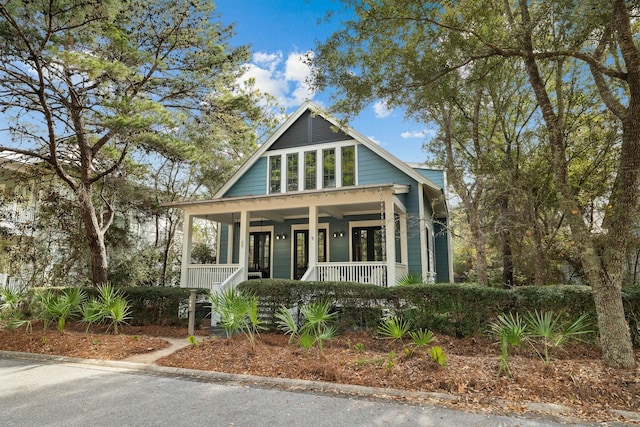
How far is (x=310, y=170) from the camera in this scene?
45.1 feet

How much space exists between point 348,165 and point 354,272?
4556 millimetres

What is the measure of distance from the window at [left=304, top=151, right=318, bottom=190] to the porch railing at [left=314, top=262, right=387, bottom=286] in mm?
4138

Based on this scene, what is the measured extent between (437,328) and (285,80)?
1610 centimetres

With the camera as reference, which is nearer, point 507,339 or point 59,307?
point 507,339

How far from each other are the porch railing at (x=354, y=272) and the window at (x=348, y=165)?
149 inches

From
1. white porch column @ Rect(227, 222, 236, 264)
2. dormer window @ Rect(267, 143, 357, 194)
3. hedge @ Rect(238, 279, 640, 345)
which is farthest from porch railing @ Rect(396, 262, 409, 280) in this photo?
white porch column @ Rect(227, 222, 236, 264)

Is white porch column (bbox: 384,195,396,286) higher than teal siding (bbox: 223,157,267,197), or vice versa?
teal siding (bbox: 223,157,267,197)

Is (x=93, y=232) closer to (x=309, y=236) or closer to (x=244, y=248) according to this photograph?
(x=244, y=248)

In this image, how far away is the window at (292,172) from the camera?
13914 millimetres

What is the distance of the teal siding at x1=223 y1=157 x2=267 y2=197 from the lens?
14414 millimetres

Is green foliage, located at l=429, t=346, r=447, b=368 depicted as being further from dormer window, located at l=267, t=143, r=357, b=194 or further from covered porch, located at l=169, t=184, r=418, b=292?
dormer window, located at l=267, t=143, r=357, b=194

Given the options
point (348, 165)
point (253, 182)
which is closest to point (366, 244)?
point (348, 165)

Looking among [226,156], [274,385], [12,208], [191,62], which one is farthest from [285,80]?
[274,385]

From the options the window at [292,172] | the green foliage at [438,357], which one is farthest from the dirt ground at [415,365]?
the window at [292,172]
